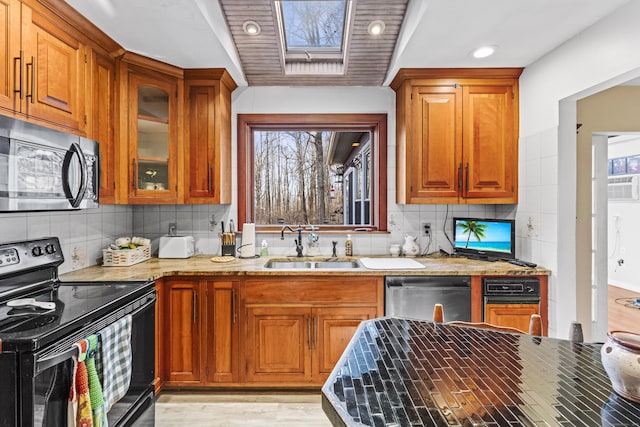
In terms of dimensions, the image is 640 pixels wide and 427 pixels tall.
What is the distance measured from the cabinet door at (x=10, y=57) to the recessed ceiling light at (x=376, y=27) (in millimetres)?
1945

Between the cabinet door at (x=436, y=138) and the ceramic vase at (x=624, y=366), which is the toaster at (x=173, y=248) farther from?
the ceramic vase at (x=624, y=366)

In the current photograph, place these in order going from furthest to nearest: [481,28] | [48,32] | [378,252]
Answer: [378,252], [481,28], [48,32]

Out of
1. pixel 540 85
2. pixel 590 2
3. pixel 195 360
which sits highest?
pixel 590 2

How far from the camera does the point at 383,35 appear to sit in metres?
2.57

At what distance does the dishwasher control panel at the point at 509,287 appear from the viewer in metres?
2.44

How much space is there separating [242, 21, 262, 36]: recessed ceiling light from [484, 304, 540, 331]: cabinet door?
8.04 feet

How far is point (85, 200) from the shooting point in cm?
181

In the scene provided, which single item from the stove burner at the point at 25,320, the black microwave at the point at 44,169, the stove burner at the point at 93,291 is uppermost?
the black microwave at the point at 44,169

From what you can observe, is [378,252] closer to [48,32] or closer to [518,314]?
[518,314]

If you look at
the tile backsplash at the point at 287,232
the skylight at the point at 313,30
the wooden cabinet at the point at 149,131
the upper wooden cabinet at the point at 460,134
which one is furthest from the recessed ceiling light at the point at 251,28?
the tile backsplash at the point at 287,232

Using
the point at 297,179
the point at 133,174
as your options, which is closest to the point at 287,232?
the point at 297,179

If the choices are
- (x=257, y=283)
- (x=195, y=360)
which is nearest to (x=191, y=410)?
(x=195, y=360)

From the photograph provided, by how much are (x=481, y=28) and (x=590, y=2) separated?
52 cm

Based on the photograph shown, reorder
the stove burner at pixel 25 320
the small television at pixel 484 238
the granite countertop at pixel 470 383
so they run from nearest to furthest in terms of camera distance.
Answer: the granite countertop at pixel 470 383
the stove burner at pixel 25 320
the small television at pixel 484 238
